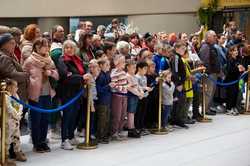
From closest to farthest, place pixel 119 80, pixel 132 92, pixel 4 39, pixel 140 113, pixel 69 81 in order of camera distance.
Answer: pixel 4 39
pixel 69 81
pixel 119 80
pixel 132 92
pixel 140 113

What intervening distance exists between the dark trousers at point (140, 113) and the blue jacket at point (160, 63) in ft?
2.48

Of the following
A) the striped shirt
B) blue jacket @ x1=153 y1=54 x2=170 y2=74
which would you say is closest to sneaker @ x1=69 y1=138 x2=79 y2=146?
the striped shirt

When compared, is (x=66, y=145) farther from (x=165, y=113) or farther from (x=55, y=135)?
(x=165, y=113)

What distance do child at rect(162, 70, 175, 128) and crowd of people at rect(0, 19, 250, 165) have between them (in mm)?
19

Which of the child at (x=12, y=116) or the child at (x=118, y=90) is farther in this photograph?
the child at (x=118, y=90)

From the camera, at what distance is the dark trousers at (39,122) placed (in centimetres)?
709

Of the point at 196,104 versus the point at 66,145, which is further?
the point at 196,104

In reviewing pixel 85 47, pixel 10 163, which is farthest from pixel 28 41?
pixel 10 163

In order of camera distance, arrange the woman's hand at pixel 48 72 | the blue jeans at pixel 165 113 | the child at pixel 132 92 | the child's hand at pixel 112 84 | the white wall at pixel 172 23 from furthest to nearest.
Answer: the white wall at pixel 172 23, the blue jeans at pixel 165 113, the child at pixel 132 92, the child's hand at pixel 112 84, the woman's hand at pixel 48 72

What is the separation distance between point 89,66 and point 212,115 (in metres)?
4.39

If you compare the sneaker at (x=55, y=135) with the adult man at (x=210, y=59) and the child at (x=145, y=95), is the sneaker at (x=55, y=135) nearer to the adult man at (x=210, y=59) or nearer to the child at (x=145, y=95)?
the child at (x=145, y=95)

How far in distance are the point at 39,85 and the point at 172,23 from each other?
53.5ft

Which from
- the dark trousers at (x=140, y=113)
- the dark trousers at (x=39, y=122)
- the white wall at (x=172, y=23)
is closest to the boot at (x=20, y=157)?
the dark trousers at (x=39, y=122)

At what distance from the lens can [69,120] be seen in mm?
7516
